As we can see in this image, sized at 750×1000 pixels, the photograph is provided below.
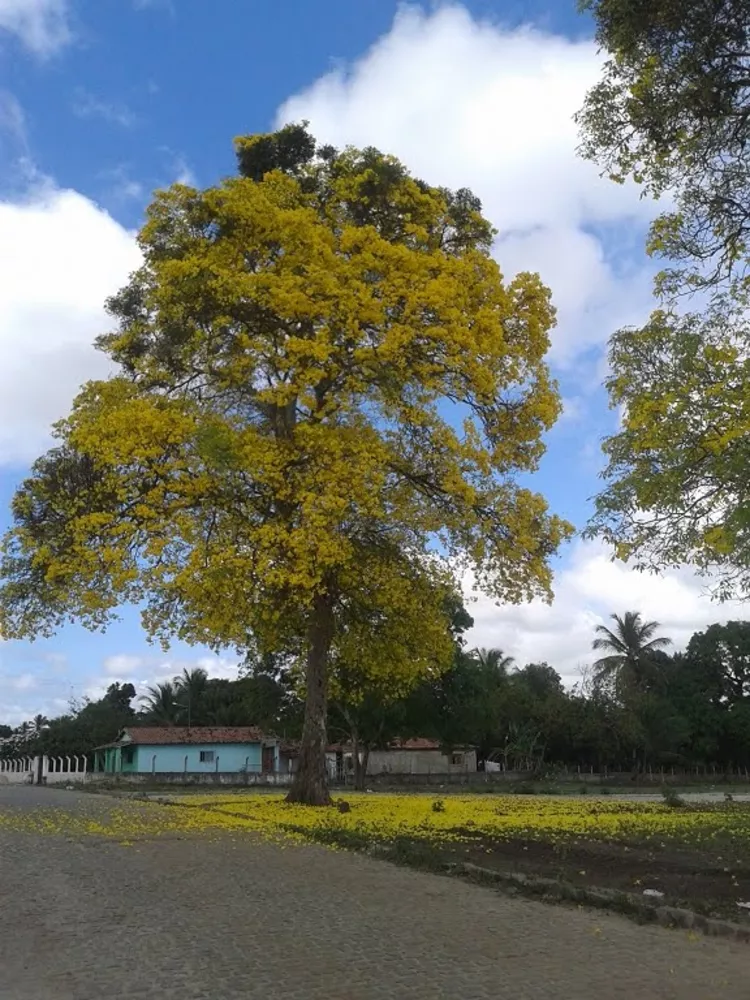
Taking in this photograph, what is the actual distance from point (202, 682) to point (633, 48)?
70.3 meters

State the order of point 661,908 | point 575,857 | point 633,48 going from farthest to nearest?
point 575,857 → point 633,48 → point 661,908

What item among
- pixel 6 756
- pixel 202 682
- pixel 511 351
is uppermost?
pixel 511 351

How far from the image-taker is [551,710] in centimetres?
5197

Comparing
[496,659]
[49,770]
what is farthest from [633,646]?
[49,770]

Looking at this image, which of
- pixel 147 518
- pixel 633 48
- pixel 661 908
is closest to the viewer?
pixel 661 908

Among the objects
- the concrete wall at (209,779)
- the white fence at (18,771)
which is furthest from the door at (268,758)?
the white fence at (18,771)

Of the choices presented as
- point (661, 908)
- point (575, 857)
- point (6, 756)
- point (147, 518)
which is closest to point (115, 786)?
point (147, 518)

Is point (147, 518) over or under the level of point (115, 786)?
over

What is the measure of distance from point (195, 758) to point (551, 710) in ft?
71.1

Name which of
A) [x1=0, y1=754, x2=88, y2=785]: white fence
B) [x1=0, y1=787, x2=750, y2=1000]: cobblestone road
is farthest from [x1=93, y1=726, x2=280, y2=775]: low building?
[x1=0, y1=787, x2=750, y2=1000]: cobblestone road

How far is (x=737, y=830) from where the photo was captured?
587 inches

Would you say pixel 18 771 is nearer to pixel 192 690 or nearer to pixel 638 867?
pixel 192 690

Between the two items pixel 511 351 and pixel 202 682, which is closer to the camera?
pixel 511 351

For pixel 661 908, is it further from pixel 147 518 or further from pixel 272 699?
pixel 272 699
